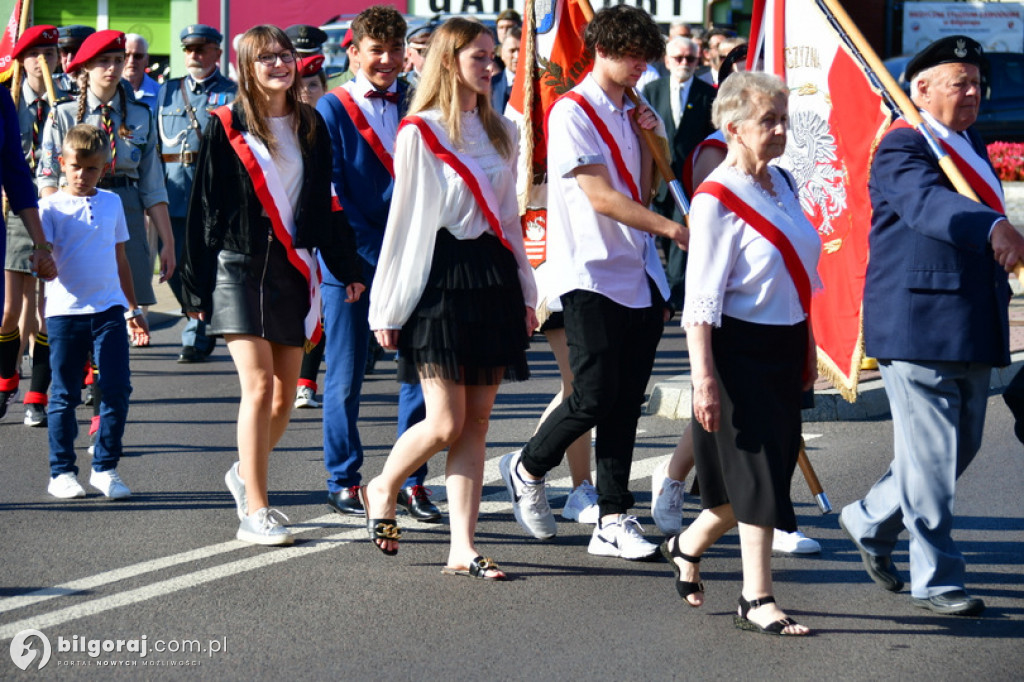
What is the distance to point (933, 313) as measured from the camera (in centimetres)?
497

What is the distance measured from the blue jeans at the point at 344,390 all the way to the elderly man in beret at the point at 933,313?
2124mm

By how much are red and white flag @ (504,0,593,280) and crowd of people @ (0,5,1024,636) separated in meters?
0.44

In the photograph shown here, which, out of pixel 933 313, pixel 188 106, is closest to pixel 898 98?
pixel 933 313

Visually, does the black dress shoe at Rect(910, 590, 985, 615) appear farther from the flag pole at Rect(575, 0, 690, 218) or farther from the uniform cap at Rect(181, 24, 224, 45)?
the uniform cap at Rect(181, 24, 224, 45)

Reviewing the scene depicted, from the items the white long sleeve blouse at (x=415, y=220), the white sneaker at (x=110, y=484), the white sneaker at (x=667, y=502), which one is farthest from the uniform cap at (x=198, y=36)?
the white sneaker at (x=667, y=502)

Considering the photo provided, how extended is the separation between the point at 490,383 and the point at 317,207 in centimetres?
104

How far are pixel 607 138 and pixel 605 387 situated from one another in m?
0.92

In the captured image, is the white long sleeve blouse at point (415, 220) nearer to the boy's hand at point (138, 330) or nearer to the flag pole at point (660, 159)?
the flag pole at point (660, 159)

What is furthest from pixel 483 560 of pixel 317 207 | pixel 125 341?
pixel 125 341

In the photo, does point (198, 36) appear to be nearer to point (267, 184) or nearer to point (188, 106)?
point (188, 106)

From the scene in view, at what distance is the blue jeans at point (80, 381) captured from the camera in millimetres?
6730

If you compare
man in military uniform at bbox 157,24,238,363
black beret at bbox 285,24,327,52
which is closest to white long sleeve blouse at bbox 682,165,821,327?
black beret at bbox 285,24,327,52

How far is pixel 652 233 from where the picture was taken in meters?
5.61

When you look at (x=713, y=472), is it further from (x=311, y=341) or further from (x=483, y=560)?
(x=311, y=341)
